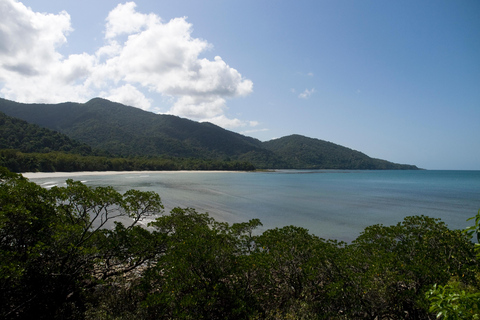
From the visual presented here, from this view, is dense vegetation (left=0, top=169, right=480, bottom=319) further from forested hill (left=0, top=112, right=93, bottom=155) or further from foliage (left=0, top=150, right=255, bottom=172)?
forested hill (left=0, top=112, right=93, bottom=155)

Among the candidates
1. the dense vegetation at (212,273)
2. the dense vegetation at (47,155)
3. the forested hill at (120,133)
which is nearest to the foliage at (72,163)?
the dense vegetation at (47,155)

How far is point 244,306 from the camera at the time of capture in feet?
22.1

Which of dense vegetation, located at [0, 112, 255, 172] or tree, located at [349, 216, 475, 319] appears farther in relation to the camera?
dense vegetation, located at [0, 112, 255, 172]

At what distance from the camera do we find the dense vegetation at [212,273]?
6.49 metres

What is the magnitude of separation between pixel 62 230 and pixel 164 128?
20070 cm

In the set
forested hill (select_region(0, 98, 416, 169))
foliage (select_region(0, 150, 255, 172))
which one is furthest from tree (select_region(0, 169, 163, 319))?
forested hill (select_region(0, 98, 416, 169))

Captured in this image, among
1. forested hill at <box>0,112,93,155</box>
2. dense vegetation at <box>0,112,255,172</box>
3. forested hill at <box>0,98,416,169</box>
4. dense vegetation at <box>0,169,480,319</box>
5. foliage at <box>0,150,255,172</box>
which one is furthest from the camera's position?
forested hill at <box>0,98,416,169</box>

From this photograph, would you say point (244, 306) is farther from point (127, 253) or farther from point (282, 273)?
point (127, 253)

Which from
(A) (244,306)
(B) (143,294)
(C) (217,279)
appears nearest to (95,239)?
(B) (143,294)

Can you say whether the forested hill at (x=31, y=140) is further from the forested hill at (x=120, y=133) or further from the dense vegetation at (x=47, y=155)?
the forested hill at (x=120, y=133)

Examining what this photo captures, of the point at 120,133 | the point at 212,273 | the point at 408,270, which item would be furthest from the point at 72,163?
the point at 120,133

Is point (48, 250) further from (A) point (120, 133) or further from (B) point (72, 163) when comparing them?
(A) point (120, 133)

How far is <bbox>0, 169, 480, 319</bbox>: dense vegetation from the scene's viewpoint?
649cm

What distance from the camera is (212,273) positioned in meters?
7.30
